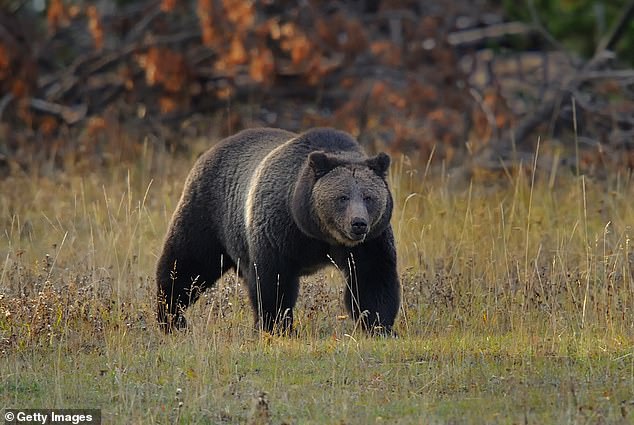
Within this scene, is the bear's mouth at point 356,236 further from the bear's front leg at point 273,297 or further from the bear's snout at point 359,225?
the bear's front leg at point 273,297

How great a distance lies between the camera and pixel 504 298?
28.6 ft

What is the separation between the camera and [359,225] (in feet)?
25.5

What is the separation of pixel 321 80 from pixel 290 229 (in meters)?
8.47

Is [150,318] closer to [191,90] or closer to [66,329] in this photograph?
[66,329]

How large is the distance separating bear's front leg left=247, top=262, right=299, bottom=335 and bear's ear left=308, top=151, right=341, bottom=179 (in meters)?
0.77

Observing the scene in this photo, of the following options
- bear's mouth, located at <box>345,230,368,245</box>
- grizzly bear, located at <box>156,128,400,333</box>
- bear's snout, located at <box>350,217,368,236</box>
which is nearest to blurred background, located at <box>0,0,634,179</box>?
grizzly bear, located at <box>156,128,400,333</box>

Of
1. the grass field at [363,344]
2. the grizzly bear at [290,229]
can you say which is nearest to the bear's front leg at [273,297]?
the grizzly bear at [290,229]

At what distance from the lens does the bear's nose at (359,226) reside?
7.76m

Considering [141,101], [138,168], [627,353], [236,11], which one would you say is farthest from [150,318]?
[141,101]

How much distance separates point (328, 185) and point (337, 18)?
8.51 meters

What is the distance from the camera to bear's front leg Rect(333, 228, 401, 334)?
330 inches

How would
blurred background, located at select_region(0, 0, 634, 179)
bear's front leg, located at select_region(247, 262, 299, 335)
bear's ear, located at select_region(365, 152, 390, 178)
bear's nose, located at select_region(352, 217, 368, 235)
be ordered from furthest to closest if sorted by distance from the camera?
blurred background, located at select_region(0, 0, 634, 179) → bear's front leg, located at select_region(247, 262, 299, 335) → bear's ear, located at select_region(365, 152, 390, 178) → bear's nose, located at select_region(352, 217, 368, 235)

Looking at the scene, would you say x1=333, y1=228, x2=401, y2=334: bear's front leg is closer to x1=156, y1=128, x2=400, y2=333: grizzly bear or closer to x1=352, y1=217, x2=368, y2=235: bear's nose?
x1=156, y1=128, x2=400, y2=333: grizzly bear

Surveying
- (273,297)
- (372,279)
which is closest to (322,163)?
(372,279)
